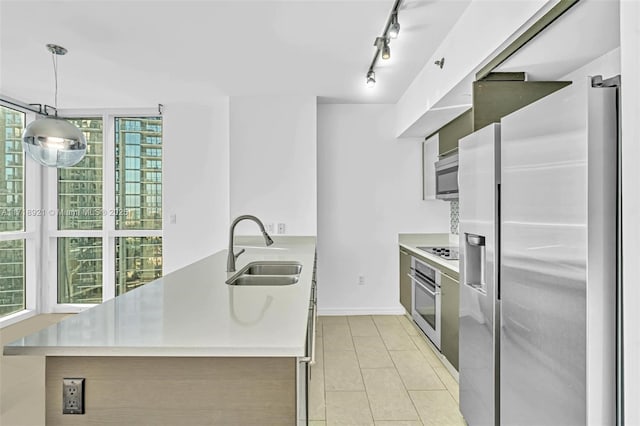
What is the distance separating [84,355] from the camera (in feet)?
3.59

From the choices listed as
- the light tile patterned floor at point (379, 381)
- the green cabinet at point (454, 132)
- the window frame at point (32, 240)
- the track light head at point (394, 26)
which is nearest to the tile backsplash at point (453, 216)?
the green cabinet at point (454, 132)

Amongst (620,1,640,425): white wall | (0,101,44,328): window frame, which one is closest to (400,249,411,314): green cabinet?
(620,1,640,425): white wall

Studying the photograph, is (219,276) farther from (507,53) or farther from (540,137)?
(507,53)

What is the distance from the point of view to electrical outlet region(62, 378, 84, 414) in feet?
3.69

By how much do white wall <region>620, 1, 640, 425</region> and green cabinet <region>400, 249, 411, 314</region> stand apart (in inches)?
122

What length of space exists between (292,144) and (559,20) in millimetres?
2920

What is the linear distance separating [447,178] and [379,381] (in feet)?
6.01

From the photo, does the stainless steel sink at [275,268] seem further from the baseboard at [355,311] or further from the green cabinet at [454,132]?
the baseboard at [355,311]

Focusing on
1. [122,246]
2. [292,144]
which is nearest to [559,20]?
[292,144]

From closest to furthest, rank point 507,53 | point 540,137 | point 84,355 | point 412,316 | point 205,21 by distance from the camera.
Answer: point 84,355 → point 540,137 → point 507,53 → point 205,21 → point 412,316

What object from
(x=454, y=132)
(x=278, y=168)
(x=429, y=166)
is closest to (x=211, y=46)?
(x=278, y=168)

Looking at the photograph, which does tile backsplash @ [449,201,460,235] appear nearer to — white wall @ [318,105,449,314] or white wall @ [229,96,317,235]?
white wall @ [318,105,449,314]

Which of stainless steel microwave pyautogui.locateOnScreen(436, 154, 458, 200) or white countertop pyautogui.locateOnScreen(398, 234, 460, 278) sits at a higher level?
stainless steel microwave pyautogui.locateOnScreen(436, 154, 458, 200)

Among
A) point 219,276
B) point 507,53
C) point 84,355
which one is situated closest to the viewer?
point 84,355
